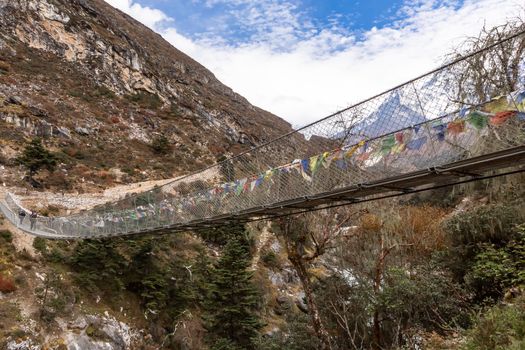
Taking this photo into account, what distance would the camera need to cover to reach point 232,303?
34.9 ft

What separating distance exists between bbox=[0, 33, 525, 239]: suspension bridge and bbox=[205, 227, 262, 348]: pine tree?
3.83 metres

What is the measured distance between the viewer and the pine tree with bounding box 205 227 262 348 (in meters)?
10.2

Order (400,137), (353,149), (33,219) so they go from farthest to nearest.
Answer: (33,219) → (353,149) → (400,137)

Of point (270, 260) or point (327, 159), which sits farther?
point (270, 260)

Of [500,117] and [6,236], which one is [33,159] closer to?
[6,236]

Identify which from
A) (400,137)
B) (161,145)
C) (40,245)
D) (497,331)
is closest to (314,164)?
(400,137)

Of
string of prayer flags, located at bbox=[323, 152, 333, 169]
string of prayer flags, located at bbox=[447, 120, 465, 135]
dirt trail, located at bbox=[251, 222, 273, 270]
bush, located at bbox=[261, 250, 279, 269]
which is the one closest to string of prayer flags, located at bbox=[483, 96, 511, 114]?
string of prayer flags, located at bbox=[447, 120, 465, 135]

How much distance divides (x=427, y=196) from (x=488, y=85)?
7887 millimetres

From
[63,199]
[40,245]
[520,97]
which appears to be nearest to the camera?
[520,97]

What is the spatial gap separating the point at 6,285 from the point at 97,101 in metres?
22.4

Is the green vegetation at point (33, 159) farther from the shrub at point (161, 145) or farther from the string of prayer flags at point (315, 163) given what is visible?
the string of prayer flags at point (315, 163)

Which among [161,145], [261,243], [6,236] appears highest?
[161,145]

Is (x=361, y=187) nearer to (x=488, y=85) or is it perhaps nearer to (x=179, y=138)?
(x=488, y=85)

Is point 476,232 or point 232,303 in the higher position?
point 476,232
